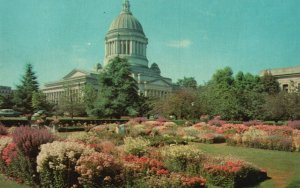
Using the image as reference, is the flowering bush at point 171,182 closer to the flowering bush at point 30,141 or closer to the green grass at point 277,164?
the green grass at point 277,164

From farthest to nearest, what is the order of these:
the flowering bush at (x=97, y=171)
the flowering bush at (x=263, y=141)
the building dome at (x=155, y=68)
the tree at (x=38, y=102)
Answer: the building dome at (x=155, y=68) → the tree at (x=38, y=102) → the flowering bush at (x=263, y=141) → the flowering bush at (x=97, y=171)

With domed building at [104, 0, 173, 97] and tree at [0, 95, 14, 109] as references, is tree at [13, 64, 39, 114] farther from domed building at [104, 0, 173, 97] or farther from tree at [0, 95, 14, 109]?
domed building at [104, 0, 173, 97]

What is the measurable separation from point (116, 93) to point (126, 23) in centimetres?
5824

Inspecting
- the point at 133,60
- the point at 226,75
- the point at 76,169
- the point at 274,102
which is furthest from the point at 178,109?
the point at 133,60

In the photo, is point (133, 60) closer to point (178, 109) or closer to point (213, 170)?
point (178, 109)

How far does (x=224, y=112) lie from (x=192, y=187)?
102 feet

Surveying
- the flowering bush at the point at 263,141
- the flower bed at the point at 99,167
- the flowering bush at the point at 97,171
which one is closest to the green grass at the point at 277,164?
the flower bed at the point at 99,167

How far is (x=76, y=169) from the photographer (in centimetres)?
856

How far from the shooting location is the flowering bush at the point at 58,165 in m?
8.66

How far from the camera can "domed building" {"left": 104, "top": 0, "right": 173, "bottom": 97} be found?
99.2m

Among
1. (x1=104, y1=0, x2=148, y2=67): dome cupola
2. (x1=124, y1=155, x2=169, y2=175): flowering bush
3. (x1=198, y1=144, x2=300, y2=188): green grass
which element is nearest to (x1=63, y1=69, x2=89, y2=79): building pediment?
(x1=104, y1=0, x2=148, y2=67): dome cupola

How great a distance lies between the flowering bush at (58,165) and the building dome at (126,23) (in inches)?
3729

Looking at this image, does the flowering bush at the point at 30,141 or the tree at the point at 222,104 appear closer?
the flowering bush at the point at 30,141

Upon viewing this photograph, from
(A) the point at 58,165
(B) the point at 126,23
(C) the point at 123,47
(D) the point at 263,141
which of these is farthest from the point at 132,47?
(A) the point at 58,165
